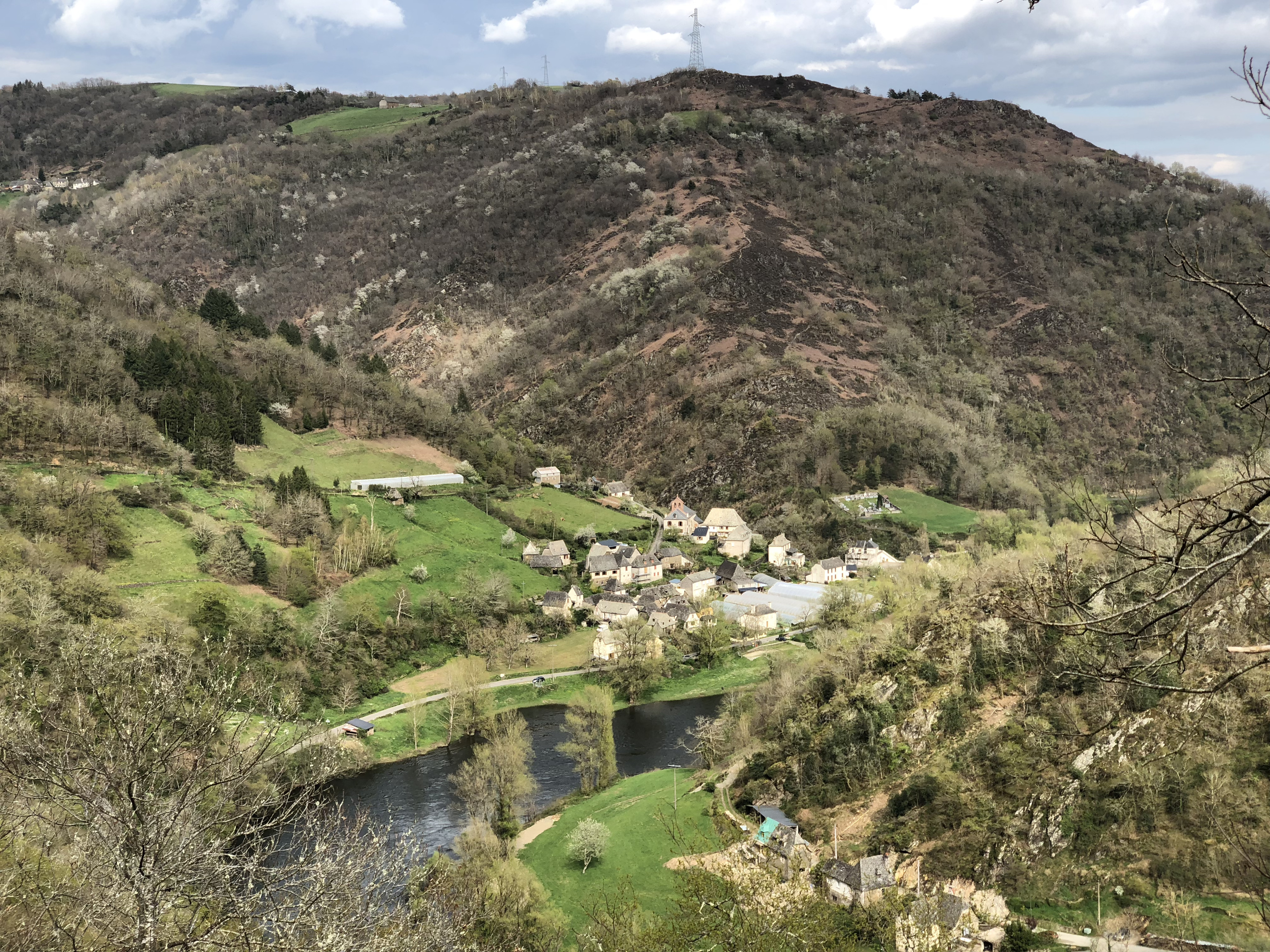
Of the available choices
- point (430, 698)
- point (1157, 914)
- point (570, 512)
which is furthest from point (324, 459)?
point (1157, 914)

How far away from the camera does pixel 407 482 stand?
6244 centimetres

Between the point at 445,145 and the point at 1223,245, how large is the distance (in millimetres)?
107047

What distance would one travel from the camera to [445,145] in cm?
13888

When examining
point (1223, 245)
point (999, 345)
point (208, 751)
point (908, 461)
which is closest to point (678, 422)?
point (908, 461)

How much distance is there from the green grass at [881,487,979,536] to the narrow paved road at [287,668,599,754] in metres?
29.8

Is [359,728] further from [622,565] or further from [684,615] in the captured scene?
[622,565]

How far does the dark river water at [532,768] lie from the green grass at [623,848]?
2939 millimetres

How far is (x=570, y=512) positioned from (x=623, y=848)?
4094 centimetres

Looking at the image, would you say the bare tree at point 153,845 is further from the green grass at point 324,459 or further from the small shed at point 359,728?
the green grass at point 324,459

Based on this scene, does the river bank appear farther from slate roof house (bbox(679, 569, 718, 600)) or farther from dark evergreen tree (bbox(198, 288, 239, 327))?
dark evergreen tree (bbox(198, 288, 239, 327))

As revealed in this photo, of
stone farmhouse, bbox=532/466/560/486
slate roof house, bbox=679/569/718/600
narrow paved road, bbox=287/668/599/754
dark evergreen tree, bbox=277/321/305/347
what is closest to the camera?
narrow paved road, bbox=287/668/599/754

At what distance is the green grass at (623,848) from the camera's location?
26.5 metres

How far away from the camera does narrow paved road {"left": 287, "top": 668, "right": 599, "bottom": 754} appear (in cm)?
3700

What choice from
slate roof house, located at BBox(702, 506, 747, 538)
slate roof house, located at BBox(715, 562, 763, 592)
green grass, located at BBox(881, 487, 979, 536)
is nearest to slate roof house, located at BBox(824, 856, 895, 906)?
slate roof house, located at BBox(715, 562, 763, 592)
